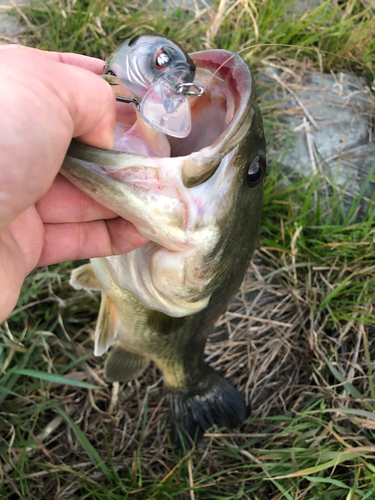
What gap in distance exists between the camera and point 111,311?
1678mm

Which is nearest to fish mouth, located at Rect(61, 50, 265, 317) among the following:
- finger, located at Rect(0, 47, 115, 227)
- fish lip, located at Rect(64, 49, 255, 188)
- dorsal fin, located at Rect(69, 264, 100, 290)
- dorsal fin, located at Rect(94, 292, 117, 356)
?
fish lip, located at Rect(64, 49, 255, 188)

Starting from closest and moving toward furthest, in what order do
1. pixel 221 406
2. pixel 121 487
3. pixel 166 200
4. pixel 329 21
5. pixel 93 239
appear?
1. pixel 166 200
2. pixel 93 239
3. pixel 121 487
4. pixel 221 406
5. pixel 329 21

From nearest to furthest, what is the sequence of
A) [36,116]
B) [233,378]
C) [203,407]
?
[36,116]
[203,407]
[233,378]

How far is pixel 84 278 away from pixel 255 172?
1.01m

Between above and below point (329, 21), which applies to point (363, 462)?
below

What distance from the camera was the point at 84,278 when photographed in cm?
177

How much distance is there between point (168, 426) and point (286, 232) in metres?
1.28

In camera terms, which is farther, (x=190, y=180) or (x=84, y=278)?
(x=84, y=278)

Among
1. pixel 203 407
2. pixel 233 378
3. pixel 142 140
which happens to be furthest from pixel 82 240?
pixel 233 378

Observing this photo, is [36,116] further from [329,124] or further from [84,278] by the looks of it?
[329,124]

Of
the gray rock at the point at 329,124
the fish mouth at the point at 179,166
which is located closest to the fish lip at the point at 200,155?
the fish mouth at the point at 179,166

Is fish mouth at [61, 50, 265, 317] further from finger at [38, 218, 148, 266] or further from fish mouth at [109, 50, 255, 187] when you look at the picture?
finger at [38, 218, 148, 266]

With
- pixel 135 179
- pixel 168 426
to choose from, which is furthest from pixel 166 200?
pixel 168 426

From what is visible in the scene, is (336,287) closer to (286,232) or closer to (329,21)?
(286,232)
